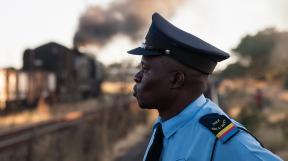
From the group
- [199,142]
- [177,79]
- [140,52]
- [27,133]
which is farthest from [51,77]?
[199,142]

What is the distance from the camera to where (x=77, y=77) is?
114 ft

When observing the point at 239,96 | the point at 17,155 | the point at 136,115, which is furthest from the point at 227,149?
the point at 239,96

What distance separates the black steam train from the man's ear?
22726mm

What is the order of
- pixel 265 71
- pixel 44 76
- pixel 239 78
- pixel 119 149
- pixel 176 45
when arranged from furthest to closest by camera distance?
pixel 239 78 < pixel 265 71 < pixel 44 76 < pixel 119 149 < pixel 176 45

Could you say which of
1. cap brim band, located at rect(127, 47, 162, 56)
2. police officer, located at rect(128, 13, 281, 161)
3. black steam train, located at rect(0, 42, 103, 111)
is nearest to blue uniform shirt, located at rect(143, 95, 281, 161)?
police officer, located at rect(128, 13, 281, 161)

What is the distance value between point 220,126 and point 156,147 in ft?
0.99

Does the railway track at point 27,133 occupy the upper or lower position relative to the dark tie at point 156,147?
lower

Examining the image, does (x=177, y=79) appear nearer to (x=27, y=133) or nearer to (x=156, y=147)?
(x=156, y=147)

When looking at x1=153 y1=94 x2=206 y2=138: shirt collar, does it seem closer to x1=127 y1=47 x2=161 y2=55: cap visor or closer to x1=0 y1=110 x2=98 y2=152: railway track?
x1=127 y1=47 x2=161 y2=55: cap visor

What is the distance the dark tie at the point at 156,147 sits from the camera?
2.03 metres

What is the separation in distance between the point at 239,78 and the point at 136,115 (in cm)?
4424

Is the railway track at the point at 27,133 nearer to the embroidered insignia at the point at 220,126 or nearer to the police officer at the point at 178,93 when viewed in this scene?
the police officer at the point at 178,93

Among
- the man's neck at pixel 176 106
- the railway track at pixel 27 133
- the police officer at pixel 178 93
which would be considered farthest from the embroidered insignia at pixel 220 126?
the railway track at pixel 27 133

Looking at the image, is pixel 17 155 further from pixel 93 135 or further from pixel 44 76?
pixel 44 76
